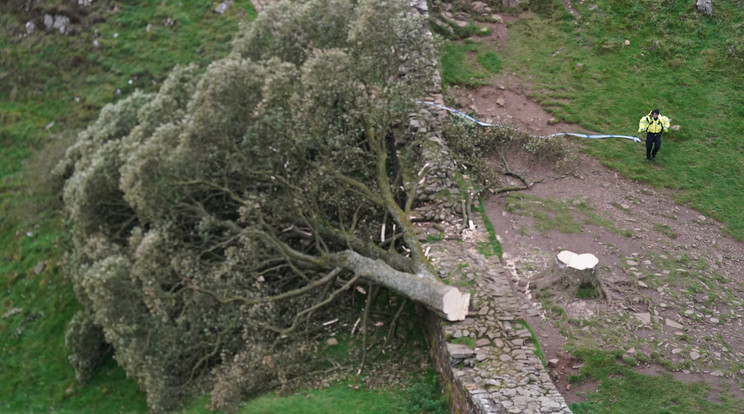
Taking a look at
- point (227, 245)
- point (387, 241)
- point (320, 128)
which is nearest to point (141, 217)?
point (227, 245)

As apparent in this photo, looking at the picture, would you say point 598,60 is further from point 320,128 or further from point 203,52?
point 203,52

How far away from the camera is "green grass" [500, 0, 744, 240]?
18.5m

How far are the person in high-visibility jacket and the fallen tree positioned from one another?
675cm

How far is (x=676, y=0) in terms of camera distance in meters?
23.6

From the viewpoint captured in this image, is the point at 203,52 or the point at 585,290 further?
the point at 203,52

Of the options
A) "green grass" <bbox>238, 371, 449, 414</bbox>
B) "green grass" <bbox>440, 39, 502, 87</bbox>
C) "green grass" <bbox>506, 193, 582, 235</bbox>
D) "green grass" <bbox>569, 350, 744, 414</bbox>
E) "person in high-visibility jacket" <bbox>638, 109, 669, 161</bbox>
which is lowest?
"green grass" <bbox>569, 350, 744, 414</bbox>

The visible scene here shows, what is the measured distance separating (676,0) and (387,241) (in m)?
15.8

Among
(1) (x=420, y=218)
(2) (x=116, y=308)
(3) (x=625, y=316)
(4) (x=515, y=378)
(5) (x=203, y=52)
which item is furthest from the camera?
(5) (x=203, y=52)

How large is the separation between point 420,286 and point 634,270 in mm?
5440

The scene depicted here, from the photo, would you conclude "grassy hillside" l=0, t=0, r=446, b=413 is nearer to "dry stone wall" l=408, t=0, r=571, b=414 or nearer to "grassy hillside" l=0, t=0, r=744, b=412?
"grassy hillside" l=0, t=0, r=744, b=412

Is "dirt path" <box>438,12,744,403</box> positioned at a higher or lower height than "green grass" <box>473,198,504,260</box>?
lower

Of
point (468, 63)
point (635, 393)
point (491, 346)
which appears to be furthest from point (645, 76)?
point (491, 346)

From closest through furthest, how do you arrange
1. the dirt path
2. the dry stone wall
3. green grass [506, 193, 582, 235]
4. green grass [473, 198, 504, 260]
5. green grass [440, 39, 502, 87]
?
1. the dry stone wall
2. the dirt path
3. green grass [473, 198, 504, 260]
4. green grass [506, 193, 582, 235]
5. green grass [440, 39, 502, 87]

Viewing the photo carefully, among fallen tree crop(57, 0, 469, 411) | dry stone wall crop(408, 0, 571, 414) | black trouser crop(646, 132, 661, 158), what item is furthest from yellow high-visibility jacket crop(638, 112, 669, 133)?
fallen tree crop(57, 0, 469, 411)
